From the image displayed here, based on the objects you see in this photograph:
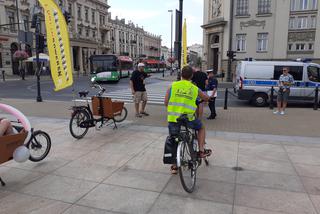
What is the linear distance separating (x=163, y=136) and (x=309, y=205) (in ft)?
12.9

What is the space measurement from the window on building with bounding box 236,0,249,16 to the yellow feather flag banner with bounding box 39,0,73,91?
3027 centimetres

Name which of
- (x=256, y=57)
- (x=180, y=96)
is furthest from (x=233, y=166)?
(x=256, y=57)

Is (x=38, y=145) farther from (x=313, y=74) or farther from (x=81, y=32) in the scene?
(x=81, y=32)

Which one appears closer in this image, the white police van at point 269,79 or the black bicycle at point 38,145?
the black bicycle at point 38,145

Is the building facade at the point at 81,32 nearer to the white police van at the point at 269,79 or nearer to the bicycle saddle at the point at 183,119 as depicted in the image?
the white police van at the point at 269,79

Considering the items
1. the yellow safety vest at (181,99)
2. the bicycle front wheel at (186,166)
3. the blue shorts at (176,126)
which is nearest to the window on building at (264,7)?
the blue shorts at (176,126)

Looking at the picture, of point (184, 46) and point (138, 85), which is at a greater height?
point (184, 46)

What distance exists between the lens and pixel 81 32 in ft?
194

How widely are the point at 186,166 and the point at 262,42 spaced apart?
107 feet

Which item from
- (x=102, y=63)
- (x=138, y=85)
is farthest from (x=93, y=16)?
(x=138, y=85)

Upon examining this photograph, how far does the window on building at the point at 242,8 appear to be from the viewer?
3288 centimetres

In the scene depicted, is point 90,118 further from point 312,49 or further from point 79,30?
point 79,30

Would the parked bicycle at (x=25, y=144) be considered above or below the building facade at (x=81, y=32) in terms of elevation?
below

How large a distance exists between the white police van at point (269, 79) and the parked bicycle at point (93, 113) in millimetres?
7501
